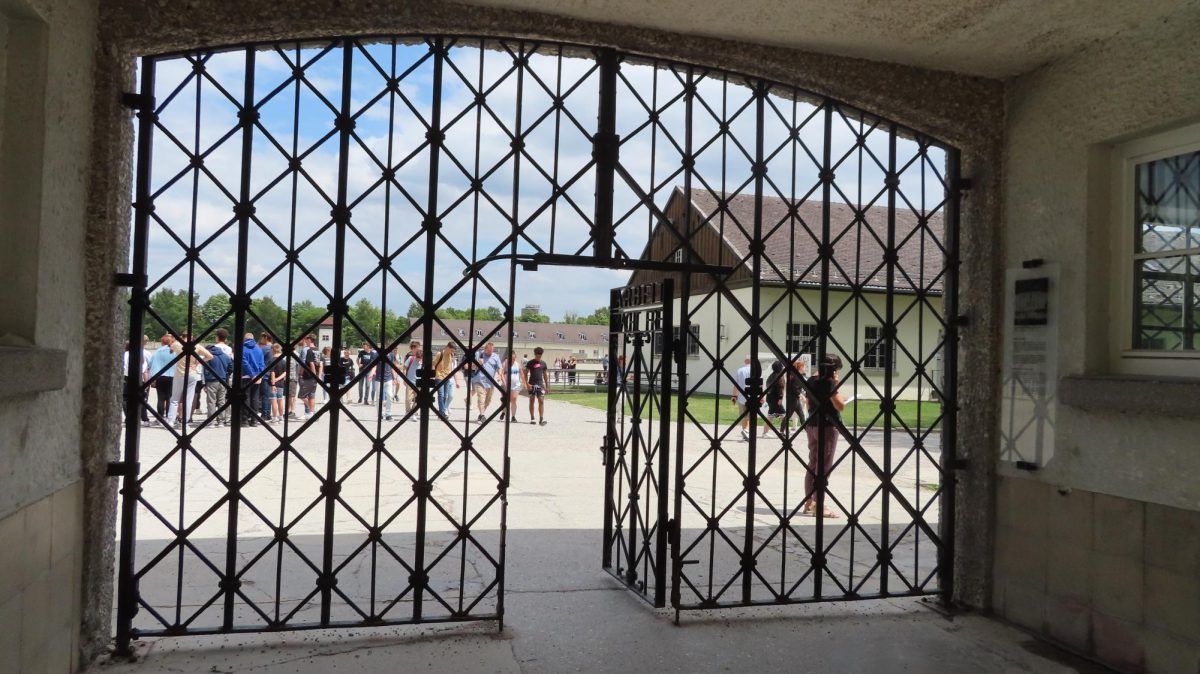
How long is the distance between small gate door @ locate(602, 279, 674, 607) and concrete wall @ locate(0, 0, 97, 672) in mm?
2812

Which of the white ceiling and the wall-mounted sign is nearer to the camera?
the white ceiling

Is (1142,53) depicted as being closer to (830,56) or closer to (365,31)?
(830,56)

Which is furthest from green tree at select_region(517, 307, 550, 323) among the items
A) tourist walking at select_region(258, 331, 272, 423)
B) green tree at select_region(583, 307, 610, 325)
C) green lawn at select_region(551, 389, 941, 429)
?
tourist walking at select_region(258, 331, 272, 423)

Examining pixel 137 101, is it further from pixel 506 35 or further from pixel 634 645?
pixel 634 645

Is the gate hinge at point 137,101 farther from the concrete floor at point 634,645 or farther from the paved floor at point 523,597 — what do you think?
the concrete floor at point 634,645

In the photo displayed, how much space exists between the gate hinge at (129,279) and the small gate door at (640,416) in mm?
2665

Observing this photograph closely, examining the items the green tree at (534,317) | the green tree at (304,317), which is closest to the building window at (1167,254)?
the green tree at (304,317)

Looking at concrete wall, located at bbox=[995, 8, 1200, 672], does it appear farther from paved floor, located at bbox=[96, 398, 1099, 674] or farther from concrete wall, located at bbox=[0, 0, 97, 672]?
concrete wall, located at bbox=[0, 0, 97, 672]

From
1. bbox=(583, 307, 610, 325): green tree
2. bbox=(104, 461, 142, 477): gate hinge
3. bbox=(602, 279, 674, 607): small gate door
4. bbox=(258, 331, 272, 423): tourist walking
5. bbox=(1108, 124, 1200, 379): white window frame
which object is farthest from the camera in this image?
bbox=(583, 307, 610, 325): green tree

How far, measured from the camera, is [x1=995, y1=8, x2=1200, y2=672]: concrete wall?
12.2 ft

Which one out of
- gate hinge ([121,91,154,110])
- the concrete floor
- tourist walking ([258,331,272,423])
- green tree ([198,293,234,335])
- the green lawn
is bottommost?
the concrete floor

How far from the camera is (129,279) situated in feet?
12.4

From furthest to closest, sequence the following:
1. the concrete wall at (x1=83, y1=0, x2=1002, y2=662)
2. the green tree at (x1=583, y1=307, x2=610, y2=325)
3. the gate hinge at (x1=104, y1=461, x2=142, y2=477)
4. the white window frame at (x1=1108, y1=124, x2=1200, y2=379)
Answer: the green tree at (x1=583, y1=307, x2=610, y2=325), the white window frame at (x1=1108, y1=124, x2=1200, y2=379), the gate hinge at (x1=104, y1=461, x2=142, y2=477), the concrete wall at (x1=83, y1=0, x2=1002, y2=662)

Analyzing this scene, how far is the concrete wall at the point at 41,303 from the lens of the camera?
2.90m
